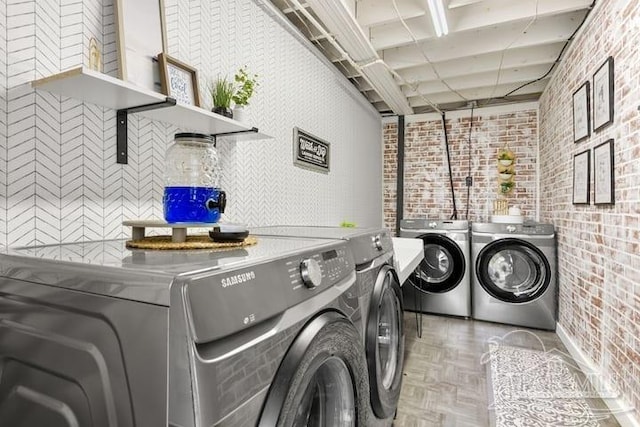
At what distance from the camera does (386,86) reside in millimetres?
3928

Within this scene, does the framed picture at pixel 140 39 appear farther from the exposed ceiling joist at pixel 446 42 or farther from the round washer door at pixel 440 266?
the round washer door at pixel 440 266

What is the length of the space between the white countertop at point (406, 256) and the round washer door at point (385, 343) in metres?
0.34

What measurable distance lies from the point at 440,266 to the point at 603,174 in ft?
6.63

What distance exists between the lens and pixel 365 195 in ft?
15.0

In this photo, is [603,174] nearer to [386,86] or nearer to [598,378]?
[598,378]

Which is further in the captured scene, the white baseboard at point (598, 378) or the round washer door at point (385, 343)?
the white baseboard at point (598, 378)

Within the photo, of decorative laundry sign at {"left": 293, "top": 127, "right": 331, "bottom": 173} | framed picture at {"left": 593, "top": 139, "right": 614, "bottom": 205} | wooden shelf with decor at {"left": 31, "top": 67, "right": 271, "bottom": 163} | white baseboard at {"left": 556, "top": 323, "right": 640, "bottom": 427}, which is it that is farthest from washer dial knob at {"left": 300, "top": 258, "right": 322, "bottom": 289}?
framed picture at {"left": 593, "top": 139, "right": 614, "bottom": 205}

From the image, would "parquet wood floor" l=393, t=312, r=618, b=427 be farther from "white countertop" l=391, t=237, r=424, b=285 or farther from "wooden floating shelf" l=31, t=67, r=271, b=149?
"wooden floating shelf" l=31, t=67, r=271, b=149

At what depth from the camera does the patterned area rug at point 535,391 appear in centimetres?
215

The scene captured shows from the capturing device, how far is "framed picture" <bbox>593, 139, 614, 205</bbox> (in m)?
2.24

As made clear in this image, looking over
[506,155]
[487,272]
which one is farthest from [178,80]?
[506,155]

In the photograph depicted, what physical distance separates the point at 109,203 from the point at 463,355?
9.56 feet

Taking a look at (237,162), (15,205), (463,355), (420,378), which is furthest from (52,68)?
(463,355)

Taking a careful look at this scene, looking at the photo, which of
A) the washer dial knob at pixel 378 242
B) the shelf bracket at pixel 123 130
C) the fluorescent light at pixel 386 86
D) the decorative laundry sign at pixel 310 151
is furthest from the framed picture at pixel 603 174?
the shelf bracket at pixel 123 130
